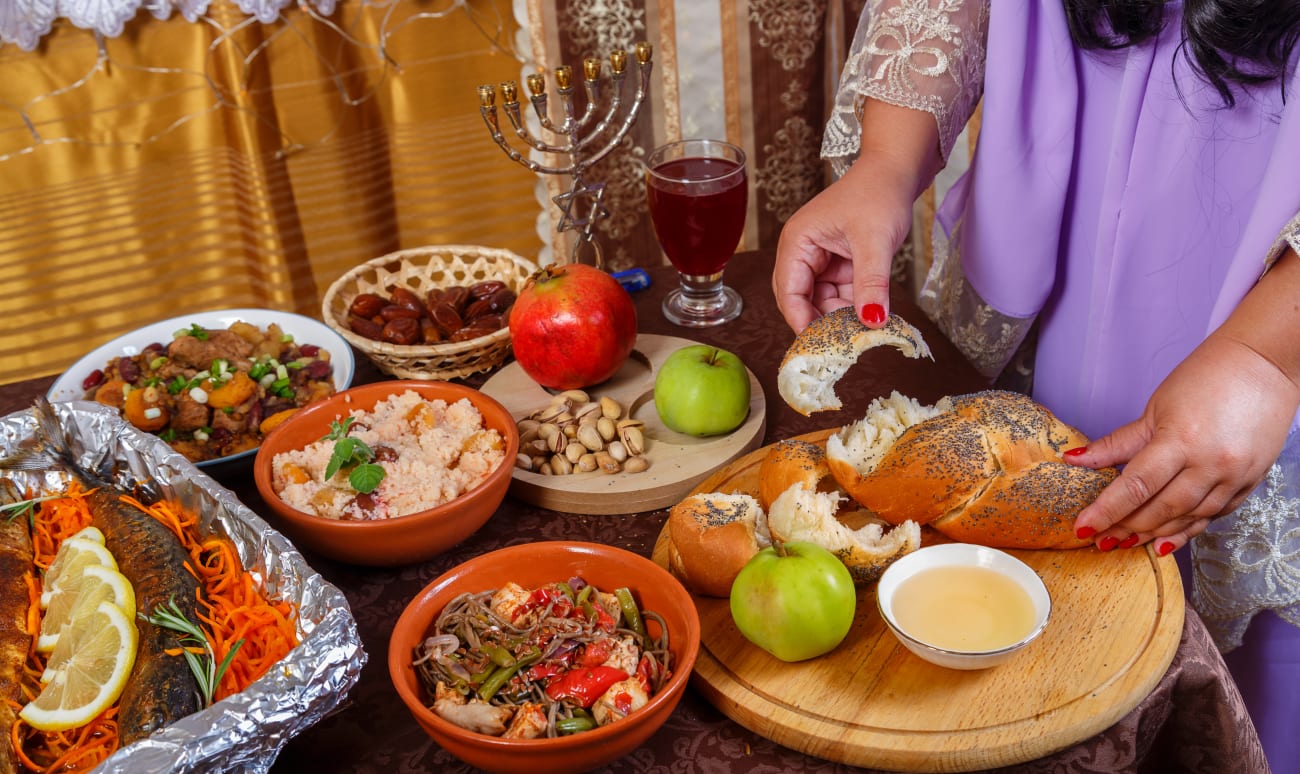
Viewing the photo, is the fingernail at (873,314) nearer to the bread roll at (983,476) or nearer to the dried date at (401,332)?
the bread roll at (983,476)

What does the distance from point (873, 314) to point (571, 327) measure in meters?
0.54

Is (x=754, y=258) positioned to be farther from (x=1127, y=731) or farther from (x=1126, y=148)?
(x=1127, y=731)

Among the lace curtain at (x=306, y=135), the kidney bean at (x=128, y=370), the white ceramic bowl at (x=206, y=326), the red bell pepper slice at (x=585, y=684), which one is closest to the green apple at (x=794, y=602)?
the red bell pepper slice at (x=585, y=684)

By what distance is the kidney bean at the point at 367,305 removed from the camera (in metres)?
2.11

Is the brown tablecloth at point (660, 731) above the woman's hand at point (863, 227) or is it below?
below

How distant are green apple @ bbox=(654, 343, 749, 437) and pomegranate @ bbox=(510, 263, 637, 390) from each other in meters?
0.14

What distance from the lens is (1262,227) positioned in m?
1.47

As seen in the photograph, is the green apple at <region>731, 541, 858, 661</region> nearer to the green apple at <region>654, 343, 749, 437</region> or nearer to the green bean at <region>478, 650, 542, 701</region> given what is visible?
the green bean at <region>478, 650, 542, 701</region>

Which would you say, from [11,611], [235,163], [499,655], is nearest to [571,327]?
[499,655]

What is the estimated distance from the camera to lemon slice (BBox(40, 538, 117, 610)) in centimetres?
146

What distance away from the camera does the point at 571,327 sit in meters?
1.88

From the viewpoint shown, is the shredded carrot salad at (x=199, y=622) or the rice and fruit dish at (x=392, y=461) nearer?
the shredded carrot salad at (x=199, y=622)

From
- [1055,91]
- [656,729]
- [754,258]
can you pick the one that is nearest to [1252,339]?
[1055,91]

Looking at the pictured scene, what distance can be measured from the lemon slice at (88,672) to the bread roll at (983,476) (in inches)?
38.4
